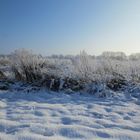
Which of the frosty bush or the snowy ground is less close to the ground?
the frosty bush

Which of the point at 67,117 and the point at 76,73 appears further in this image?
the point at 76,73

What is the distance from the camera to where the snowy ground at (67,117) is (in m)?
3.71

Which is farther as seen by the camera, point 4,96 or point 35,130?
point 4,96

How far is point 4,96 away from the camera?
6.61 metres

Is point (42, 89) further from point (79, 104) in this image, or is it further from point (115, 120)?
point (115, 120)

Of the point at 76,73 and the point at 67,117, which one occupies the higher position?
the point at 76,73

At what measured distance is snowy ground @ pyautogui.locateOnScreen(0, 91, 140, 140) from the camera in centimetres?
371

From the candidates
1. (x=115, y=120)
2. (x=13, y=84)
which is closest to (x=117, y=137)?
(x=115, y=120)

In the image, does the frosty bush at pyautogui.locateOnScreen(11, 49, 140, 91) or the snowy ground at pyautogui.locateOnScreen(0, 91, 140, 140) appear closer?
the snowy ground at pyautogui.locateOnScreen(0, 91, 140, 140)

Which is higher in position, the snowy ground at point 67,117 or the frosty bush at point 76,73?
the frosty bush at point 76,73

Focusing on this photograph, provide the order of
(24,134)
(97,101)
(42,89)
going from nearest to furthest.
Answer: (24,134) → (97,101) → (42,89)

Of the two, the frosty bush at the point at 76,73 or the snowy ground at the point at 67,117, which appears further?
the frosty bush at the point at 76,73

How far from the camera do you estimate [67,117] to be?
4586 mm

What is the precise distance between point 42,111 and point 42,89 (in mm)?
2519
